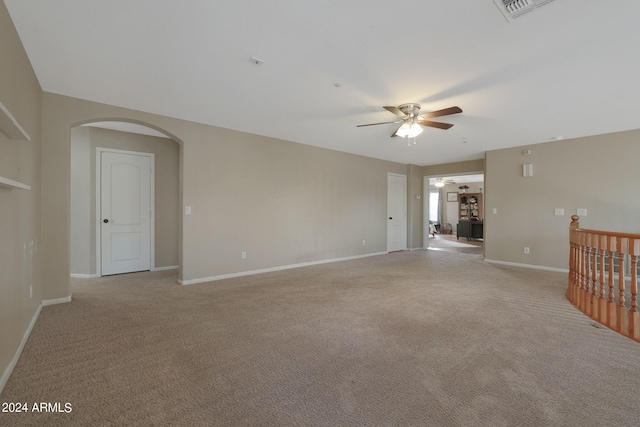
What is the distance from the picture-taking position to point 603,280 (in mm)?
2918

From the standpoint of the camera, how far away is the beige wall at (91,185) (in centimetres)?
466

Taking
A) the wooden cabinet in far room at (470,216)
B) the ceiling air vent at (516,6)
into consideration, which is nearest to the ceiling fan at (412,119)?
the ceiling air vent at (516,6)

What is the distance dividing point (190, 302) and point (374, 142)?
4167 mm

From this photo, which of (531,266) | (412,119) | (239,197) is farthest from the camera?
(531,266)

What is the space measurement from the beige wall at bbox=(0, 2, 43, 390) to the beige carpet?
0.27 meters

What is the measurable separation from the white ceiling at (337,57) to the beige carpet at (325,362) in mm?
2448

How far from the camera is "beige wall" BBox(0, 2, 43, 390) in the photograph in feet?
6.20

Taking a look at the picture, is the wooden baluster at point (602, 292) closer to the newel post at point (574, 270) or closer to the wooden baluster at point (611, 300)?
the wooden baluster at point (611, 300)

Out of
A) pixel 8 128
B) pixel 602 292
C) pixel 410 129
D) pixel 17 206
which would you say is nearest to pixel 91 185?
pixel 17 206

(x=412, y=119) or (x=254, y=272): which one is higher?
(x=412, y=119)

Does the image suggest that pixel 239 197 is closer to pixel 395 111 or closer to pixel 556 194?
pixel 395 111

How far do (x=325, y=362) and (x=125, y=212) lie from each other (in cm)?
466

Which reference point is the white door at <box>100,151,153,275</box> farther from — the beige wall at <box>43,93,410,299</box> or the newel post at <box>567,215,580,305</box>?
the newel post at <box>567,215,580,305</box>

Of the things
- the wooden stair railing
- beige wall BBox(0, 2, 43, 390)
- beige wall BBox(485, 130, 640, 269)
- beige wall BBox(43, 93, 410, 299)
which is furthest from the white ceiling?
the wooden stair railing
